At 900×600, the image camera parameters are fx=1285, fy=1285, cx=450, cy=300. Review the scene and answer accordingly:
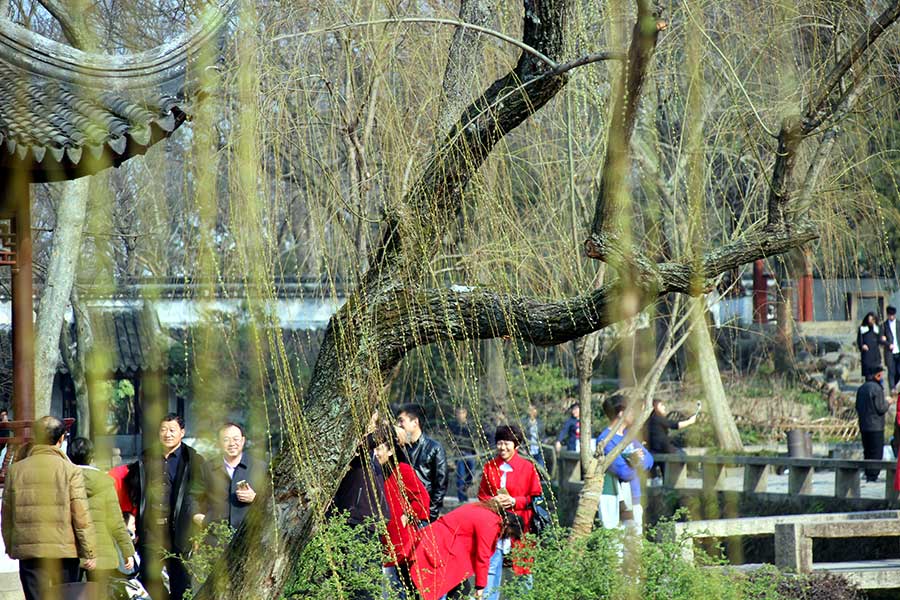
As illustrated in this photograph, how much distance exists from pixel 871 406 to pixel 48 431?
9.67 meters

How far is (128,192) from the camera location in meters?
14.2

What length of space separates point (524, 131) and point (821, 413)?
13003 mm

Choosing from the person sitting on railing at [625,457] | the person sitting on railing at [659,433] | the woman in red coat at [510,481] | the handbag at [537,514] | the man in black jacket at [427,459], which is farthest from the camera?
the person sitting on railing at [659,433]

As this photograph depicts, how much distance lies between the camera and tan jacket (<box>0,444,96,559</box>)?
547 centimetres

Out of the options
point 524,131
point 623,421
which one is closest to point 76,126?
point 524,131

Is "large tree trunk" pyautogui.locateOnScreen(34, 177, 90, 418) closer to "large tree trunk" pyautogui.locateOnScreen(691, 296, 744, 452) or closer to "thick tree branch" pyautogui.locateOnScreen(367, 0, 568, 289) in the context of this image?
"thick tree branch" pyautogui.locateOnScreen(367, 0, 568, 289)

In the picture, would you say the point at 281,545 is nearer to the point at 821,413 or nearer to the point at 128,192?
the point at 128,192

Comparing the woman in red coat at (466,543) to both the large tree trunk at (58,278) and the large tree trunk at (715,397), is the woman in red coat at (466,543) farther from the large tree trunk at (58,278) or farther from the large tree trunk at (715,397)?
the large tree trunk at (715,397)

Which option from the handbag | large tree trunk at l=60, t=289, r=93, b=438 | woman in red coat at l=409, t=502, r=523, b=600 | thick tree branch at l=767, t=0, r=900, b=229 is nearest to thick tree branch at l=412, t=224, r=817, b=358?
thick tree branch at l=767, t=0, r=900, b=229

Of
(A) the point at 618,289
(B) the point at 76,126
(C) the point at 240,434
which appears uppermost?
(B) the point at 76,126

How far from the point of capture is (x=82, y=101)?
5.18 m

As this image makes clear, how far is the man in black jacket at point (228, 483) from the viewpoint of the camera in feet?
20.8

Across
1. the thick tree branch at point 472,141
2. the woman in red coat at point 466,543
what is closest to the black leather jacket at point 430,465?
the woman in red coat at point 466,543

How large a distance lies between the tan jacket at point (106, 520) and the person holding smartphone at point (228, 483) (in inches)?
20.0
